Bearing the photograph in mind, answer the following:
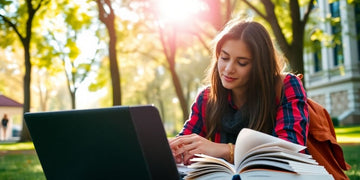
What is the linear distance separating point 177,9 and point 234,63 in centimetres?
1630

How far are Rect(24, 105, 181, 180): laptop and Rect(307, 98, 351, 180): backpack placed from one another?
0.98 meters

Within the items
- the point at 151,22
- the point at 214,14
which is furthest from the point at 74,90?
the point at 214,14

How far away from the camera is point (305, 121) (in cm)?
229

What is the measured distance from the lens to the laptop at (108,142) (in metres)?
1.62

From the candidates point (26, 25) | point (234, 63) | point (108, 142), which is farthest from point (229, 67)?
point (26, 25)

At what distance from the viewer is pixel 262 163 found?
5.71ft

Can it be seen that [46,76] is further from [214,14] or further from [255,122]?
[255,122]

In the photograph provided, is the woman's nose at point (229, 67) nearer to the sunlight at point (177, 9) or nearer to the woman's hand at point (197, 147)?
the woman's hand at point (197, 147)

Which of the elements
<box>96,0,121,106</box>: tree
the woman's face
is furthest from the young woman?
<box>96,0,121,106</box>: tree

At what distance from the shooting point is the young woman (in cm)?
224

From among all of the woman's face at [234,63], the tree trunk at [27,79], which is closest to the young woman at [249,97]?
the woman's face at [234,63]

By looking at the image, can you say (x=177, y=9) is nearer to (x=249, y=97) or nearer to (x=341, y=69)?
(x=341, y=69)

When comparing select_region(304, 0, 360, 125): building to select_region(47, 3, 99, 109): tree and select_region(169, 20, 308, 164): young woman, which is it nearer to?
select_region(47, 3, 99, 109): tree

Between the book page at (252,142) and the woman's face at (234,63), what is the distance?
0.77m
